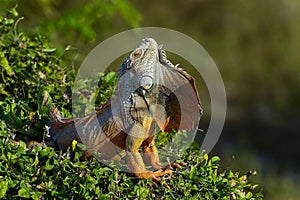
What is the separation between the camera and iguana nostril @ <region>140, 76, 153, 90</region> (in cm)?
233

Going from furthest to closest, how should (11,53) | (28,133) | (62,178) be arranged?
(11,53) < (28,133) < (62,178)

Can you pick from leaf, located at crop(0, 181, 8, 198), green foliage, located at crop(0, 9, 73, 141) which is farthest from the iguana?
leaf, located at crop(0, 181, 8, 198)

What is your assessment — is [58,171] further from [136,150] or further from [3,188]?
[136,150]

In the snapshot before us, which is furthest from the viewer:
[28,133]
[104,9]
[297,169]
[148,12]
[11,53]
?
[148,12]

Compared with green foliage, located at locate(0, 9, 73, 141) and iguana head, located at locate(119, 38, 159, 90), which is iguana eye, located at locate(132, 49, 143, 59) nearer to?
iguana head, located at locate(119, 38, 159, 90)

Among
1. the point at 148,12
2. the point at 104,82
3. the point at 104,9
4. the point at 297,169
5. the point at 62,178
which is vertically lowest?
the point at 62,178

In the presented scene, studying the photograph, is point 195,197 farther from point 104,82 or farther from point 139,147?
point 104,82

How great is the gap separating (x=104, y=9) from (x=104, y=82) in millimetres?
2061

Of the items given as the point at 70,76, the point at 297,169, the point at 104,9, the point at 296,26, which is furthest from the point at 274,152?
the point at 70,76

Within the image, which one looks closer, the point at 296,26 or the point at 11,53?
the point at 11,53

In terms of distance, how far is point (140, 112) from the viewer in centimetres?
235

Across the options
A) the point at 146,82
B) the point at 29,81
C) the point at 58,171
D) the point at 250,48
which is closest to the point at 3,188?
the point at 58,171

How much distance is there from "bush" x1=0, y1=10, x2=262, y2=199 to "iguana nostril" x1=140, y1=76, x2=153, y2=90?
0.31 m

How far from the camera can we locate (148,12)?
11.0 metres
